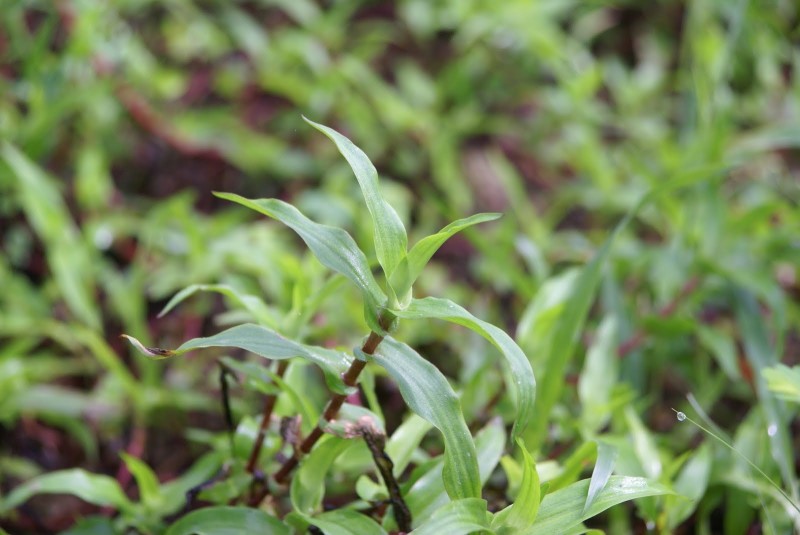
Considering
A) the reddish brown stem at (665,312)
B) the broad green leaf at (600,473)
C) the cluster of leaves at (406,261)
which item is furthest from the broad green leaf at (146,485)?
the reddish brown stem at (665,312)

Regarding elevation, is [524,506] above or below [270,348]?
below

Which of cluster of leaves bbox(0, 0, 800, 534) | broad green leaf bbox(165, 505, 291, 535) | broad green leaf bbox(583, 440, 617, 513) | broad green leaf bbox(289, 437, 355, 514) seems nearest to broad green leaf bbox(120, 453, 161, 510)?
cluster of leaves bbox(0, 0, 800, 534)

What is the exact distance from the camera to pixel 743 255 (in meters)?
1.30

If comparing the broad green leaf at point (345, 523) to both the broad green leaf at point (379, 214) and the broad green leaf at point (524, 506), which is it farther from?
the broad green leaf at point (379, 214)

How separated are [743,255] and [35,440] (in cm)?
131

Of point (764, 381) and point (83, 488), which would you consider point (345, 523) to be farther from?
point (764, 381)

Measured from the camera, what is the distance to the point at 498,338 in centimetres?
71

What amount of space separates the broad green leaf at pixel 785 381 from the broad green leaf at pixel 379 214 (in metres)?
0.46

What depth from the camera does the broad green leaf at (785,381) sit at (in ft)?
2.64

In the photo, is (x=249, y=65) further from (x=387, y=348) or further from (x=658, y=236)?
(x=387, y=348)

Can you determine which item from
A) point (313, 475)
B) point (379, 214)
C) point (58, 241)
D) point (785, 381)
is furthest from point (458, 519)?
point (58, 241)

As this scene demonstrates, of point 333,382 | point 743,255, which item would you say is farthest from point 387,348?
point 743,255

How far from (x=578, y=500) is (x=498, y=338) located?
0.19 m

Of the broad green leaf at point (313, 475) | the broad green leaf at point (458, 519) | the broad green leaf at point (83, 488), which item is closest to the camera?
the broad green leaf at point (458, 519)
